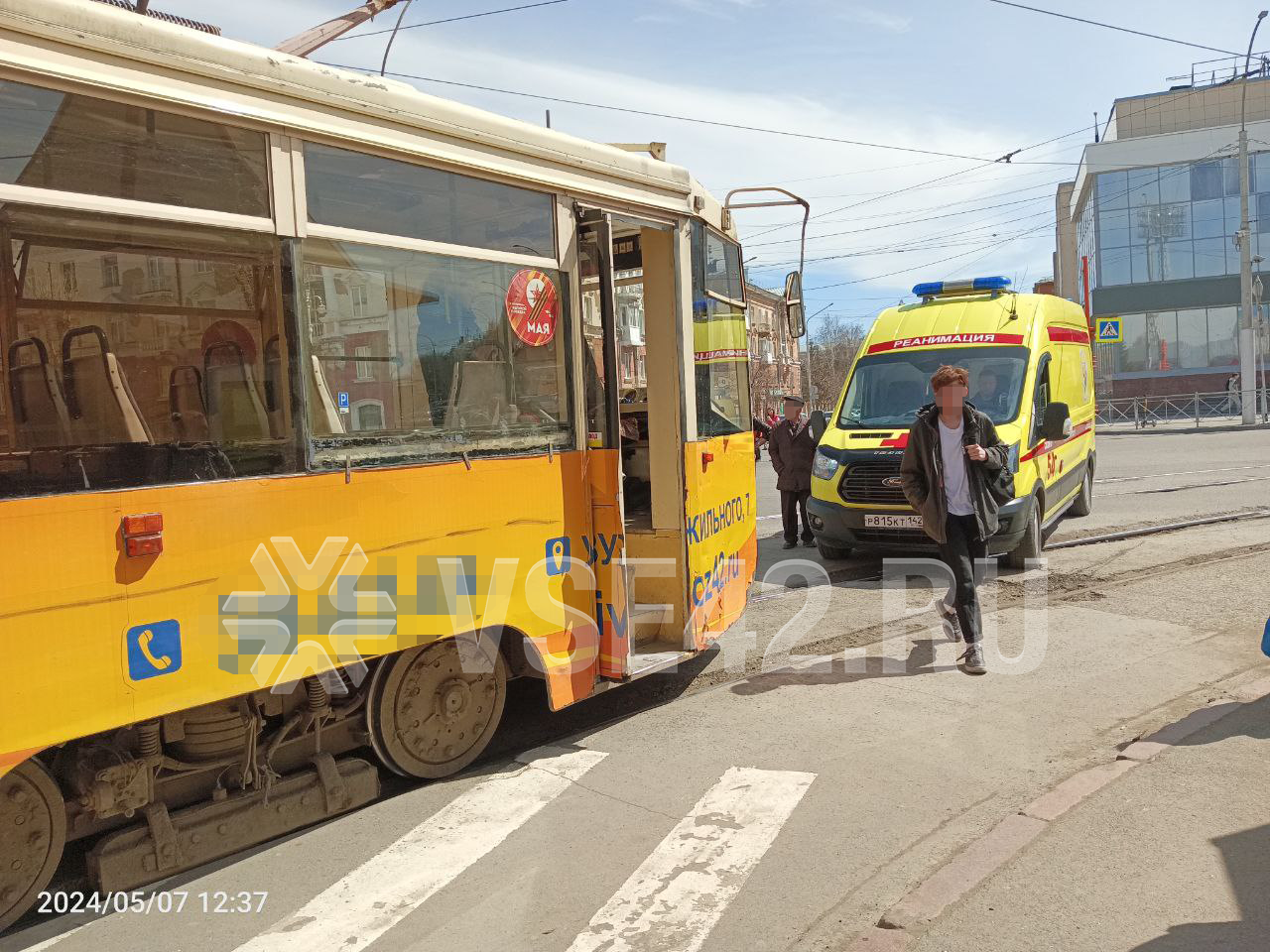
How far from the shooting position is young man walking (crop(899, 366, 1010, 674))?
22.1 feet

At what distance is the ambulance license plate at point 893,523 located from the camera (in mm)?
9773

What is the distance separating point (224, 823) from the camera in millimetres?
4227

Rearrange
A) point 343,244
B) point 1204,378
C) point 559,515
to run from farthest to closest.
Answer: point 1204,378 < point 559,515 < point 343,244

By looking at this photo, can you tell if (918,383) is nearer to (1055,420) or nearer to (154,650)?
(1055,420)

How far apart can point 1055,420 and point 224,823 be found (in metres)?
8.50

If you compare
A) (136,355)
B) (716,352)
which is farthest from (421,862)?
(716,352)

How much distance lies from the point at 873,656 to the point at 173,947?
15.9 ft

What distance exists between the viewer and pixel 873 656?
7.14m

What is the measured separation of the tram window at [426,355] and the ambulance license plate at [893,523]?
5.28 meters

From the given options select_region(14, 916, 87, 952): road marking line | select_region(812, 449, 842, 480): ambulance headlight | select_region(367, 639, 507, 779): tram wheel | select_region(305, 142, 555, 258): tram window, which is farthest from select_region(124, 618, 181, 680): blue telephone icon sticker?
select_region(812, 449, 842, 480): ambulance headlight

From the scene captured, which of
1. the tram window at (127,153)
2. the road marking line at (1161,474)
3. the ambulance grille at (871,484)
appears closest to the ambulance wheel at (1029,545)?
the ambulance grille at (871,484)

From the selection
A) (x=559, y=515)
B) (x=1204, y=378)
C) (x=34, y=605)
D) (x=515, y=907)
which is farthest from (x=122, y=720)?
(x=1204, y=378)

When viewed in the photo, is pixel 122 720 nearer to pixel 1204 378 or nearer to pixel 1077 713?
pixel 1077 713

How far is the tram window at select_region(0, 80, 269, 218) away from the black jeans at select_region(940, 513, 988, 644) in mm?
4758
